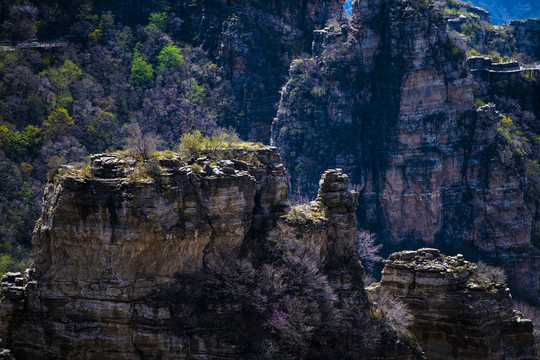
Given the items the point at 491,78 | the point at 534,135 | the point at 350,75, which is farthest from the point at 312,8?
the point at 534,135

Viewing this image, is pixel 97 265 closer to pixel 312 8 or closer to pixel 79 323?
pixel 79 323

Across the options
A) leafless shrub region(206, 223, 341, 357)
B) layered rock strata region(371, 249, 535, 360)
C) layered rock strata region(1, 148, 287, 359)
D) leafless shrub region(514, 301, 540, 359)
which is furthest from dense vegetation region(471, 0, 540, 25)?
layered rock strata region(1, 148, 287, 359)

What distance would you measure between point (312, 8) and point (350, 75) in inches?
629

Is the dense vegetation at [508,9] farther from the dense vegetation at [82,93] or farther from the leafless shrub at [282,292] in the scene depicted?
the leafless shrub at [282,292]

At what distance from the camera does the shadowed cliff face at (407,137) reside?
103375 millimetres

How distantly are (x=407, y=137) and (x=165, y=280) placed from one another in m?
63.0

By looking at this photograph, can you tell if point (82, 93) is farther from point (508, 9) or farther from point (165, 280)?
point (508, 9)

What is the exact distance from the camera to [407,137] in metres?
106

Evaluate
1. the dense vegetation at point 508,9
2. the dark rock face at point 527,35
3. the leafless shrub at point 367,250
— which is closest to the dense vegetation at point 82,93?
the leafless shrub at point 367,250

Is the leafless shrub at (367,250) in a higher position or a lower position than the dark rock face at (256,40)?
lower

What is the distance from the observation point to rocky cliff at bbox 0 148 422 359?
4631 cm

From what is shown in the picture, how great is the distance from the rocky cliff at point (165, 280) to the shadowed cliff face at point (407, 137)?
57053mm

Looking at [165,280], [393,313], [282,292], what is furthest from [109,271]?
[393,313]

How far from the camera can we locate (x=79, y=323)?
4634cm
